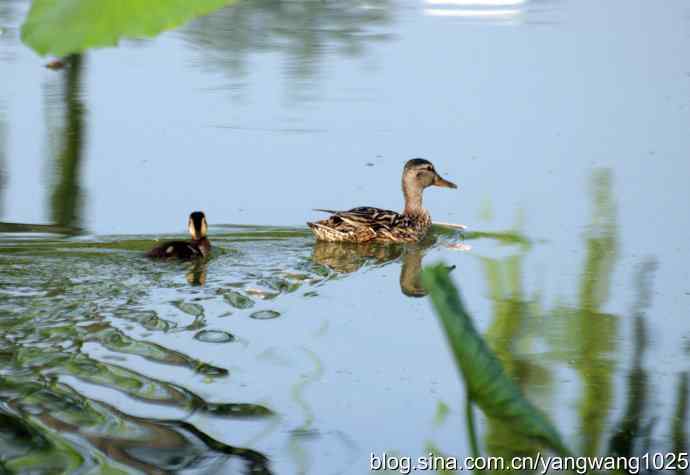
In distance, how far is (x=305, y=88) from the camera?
32.0 ft

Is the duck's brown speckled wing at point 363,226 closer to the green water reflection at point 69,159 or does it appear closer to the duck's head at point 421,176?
the duck's head at point 421,176

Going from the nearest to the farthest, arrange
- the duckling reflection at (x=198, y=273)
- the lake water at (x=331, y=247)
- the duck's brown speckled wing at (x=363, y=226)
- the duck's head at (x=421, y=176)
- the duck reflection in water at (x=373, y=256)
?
1. the lake water at (x=331, y=247)
2. the duckling reflection at (x=198, y=273)
3. the duck reflection in water at (x=373, y=256)
4. the duck's brown speckled wing at (x=363, y=226)
5. the duck's head at (x=421, y=176)

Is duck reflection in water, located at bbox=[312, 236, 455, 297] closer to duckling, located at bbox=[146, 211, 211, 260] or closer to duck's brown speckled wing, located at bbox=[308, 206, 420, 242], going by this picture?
duck's brown speckled wing, located at bbox=[308, 206, 420, 242]

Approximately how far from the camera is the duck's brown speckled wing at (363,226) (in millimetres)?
7094

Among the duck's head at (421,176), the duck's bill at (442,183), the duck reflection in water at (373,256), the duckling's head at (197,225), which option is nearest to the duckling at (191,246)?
the duckling's head at (197,225)

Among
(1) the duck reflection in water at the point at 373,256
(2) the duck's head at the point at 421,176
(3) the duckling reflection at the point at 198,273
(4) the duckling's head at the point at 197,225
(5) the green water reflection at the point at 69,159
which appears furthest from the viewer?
(2) the duck's head at the point at 421,176

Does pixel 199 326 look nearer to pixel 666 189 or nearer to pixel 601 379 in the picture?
pixel 601 379

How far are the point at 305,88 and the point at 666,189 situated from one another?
3.40 meters

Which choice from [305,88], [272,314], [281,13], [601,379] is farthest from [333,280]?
[281,13]

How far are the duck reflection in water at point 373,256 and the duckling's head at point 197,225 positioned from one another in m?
0.74

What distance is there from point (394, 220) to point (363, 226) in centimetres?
25

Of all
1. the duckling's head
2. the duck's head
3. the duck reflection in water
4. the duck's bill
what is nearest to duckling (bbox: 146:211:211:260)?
the duckling's head

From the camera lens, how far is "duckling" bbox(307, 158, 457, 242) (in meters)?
7.11

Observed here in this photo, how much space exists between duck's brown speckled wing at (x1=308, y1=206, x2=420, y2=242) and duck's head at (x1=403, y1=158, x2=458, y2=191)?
0.80ft
